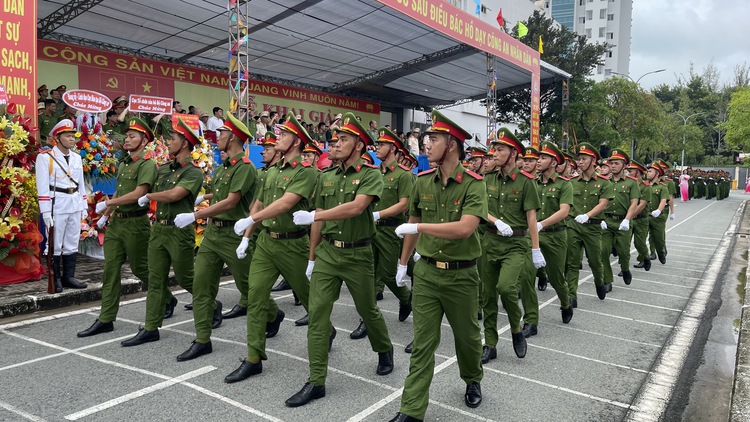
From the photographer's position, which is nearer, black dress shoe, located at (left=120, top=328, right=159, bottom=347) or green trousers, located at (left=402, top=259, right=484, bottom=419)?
green trousers, located at (left=402, top=259, right=484, bottom=419)

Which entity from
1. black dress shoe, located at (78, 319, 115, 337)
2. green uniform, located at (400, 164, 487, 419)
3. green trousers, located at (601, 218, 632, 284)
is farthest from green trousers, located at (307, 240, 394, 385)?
green trousers, located at (601, 218, 632, 284)

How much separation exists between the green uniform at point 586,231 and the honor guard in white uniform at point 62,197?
634 centimetres

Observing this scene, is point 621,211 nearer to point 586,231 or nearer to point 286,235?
point 586,231

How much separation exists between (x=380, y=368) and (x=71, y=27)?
14.3 meters

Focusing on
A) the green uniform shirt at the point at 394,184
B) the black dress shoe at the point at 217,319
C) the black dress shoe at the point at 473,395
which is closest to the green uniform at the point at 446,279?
the black dress shoe at the point at 473,395

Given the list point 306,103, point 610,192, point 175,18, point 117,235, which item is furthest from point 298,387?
point 306,103

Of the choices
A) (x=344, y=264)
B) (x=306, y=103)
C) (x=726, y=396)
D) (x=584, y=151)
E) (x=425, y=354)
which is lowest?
(x=726, y=396)

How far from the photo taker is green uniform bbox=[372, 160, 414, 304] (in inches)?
259

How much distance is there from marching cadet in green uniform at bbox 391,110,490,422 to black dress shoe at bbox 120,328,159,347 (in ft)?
9.39

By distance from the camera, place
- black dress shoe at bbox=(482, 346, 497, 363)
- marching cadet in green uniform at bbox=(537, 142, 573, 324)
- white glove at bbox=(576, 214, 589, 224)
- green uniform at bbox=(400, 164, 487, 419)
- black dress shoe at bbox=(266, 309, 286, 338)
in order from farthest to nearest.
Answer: white glove at bbox=(576, 214, 589, 224), marching cadet in green uniform at bbox=(537, 142, 573, 324), black dress shoe at bbox=(266, 309, 286, 338), black dress shoe at bbox=(482, 346, 497, 363), green uniform at bbox=(400, 164, 487, 419)

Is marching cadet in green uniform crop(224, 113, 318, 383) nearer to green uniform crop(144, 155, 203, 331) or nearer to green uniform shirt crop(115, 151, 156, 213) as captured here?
green uniform crop(144, 155, 203, 331)

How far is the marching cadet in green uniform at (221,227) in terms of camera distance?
5.05m

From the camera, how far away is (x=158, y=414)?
3.89 meters

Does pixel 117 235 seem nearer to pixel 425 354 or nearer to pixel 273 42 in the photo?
pixel 425 354
